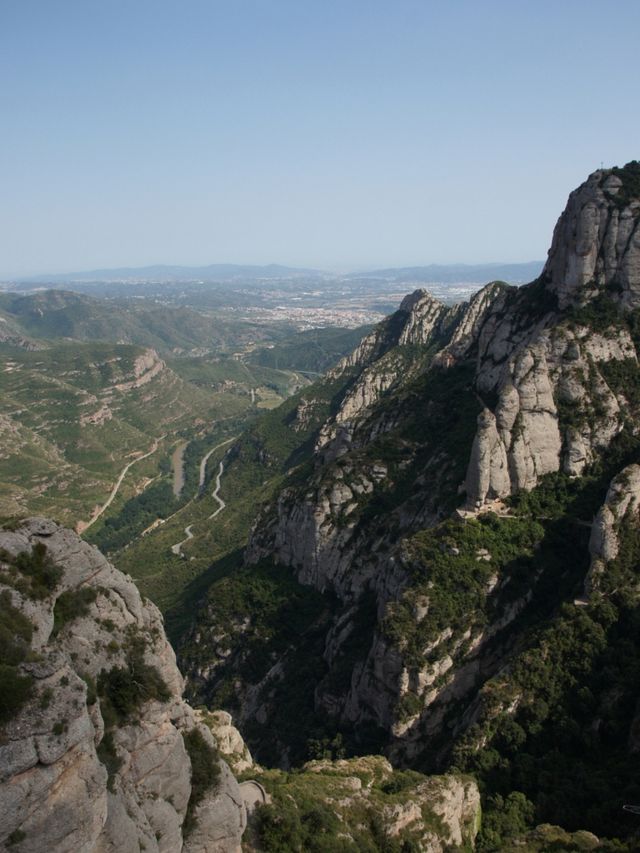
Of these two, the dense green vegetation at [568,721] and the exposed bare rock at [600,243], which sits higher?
the exposed bare rock at [600,243]

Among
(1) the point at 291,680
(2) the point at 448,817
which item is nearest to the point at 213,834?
(2) the point at 448,817

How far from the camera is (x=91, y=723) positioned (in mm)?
25922

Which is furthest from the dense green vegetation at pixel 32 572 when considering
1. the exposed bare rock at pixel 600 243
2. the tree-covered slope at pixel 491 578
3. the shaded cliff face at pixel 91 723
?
the exposed bare rock at pixel 600 243

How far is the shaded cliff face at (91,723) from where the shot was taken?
2306cm

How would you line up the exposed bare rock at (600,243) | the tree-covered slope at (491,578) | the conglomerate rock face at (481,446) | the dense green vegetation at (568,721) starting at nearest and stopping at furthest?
the dense green vegetation at (568,721) → the tree-covered slope at (491,578) → the conglomerate rock face at (481,446) → the exposed bare rock at (600,243)

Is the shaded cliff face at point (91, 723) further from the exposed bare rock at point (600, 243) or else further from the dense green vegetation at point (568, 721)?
the exposed bare rock at point (600, 243)

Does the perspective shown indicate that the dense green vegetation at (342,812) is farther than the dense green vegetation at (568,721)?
No

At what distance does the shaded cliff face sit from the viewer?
2306cm

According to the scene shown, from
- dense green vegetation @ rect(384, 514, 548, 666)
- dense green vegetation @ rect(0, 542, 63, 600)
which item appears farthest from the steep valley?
dense green vegetation @ rect(384, 514, 548, 666)

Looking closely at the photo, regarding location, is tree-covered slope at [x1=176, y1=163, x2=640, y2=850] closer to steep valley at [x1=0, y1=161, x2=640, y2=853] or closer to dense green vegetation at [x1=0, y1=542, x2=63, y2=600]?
steep valley at [x1=0, y1=161, x2=640, y2=853]

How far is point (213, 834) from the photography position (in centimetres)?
3219

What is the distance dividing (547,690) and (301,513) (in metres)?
43.9

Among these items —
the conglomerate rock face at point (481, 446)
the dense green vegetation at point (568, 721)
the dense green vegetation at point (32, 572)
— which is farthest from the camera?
the conglomerate rock face at point (481, 446)

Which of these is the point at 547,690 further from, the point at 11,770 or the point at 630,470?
the point at 11,770
